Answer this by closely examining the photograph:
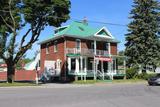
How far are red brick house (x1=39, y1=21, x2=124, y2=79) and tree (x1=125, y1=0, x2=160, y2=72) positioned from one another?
10.4ft

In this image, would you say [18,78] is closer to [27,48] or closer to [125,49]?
[125,49]

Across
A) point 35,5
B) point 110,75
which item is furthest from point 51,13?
point 110,75

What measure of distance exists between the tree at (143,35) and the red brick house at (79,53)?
125 inches

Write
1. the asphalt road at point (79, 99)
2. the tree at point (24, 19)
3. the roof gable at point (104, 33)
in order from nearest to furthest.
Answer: the asphalt road at point (79, 99) < the tree at point (24, 19) < the roof gable at point (104, 33)

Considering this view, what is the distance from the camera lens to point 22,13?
1753 inches

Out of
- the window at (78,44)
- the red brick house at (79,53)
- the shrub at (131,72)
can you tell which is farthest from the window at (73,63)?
the shrub at (131,72)

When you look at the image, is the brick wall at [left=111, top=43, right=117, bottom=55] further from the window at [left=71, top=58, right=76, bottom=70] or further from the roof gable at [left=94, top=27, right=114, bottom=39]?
the window at [left=71, top=58, right=76, bottom=70]

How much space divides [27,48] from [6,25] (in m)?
3.73

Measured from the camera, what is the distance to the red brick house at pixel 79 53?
184 ft

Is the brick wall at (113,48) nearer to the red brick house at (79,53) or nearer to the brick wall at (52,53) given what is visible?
the red brick house at (79,53)

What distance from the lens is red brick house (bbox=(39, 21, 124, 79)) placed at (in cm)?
5606

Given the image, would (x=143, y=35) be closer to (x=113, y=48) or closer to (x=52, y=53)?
(x=113, y=48)

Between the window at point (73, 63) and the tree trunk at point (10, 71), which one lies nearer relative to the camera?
the tree trunk at point (10, 71)

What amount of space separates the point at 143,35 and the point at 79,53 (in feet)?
42.3
